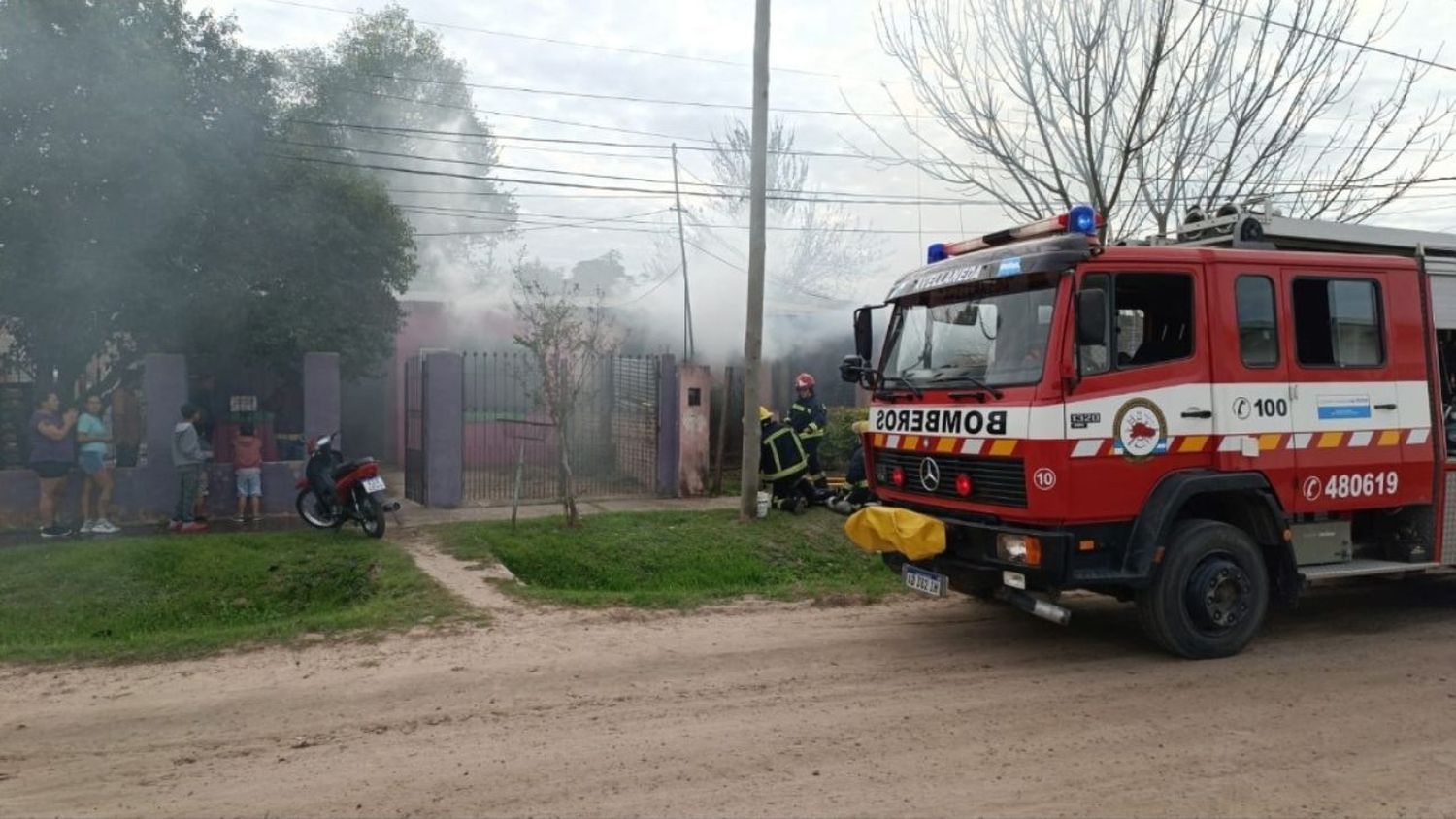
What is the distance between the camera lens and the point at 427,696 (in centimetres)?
581

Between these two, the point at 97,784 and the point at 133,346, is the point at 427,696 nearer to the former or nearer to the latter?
the point at 97,784

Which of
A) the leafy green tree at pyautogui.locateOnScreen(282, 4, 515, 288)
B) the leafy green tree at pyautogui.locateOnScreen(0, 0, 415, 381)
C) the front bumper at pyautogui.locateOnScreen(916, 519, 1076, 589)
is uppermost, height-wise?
the leafy green tree at pyautogui.locateOnScreen(282, 4, 515, 288)

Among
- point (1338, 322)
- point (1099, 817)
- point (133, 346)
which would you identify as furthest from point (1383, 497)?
point (133, 346)

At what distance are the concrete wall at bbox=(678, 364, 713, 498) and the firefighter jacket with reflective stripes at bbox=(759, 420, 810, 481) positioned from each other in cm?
143

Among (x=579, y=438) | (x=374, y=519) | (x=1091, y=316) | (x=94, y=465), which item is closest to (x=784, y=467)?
(x=579, y=438)

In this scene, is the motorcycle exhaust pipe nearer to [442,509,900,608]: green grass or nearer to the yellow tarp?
the yellow tarp

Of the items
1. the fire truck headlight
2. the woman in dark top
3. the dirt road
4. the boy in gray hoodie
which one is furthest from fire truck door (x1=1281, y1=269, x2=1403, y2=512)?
the woman in dark top

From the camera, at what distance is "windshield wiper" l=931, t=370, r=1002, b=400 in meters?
6.10

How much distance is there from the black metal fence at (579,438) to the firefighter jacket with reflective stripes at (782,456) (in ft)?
6.27

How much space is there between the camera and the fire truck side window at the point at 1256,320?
6480 mm

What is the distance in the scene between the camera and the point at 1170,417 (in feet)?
20.4

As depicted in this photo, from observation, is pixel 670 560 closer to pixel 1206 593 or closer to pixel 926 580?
pixel 926 580

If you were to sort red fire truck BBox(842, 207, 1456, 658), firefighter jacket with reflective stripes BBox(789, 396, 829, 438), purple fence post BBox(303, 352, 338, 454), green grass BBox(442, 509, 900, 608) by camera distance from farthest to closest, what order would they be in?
firefighter jacket with reflective stripes BBox(789, 396, 829, 438) < purple fence post BBox(303, 352, 338, 454) < green grass BBox(442, 509, 900, 608) < red fire truck BBox(842, 207, 1456, 658)

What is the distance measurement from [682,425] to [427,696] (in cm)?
794
